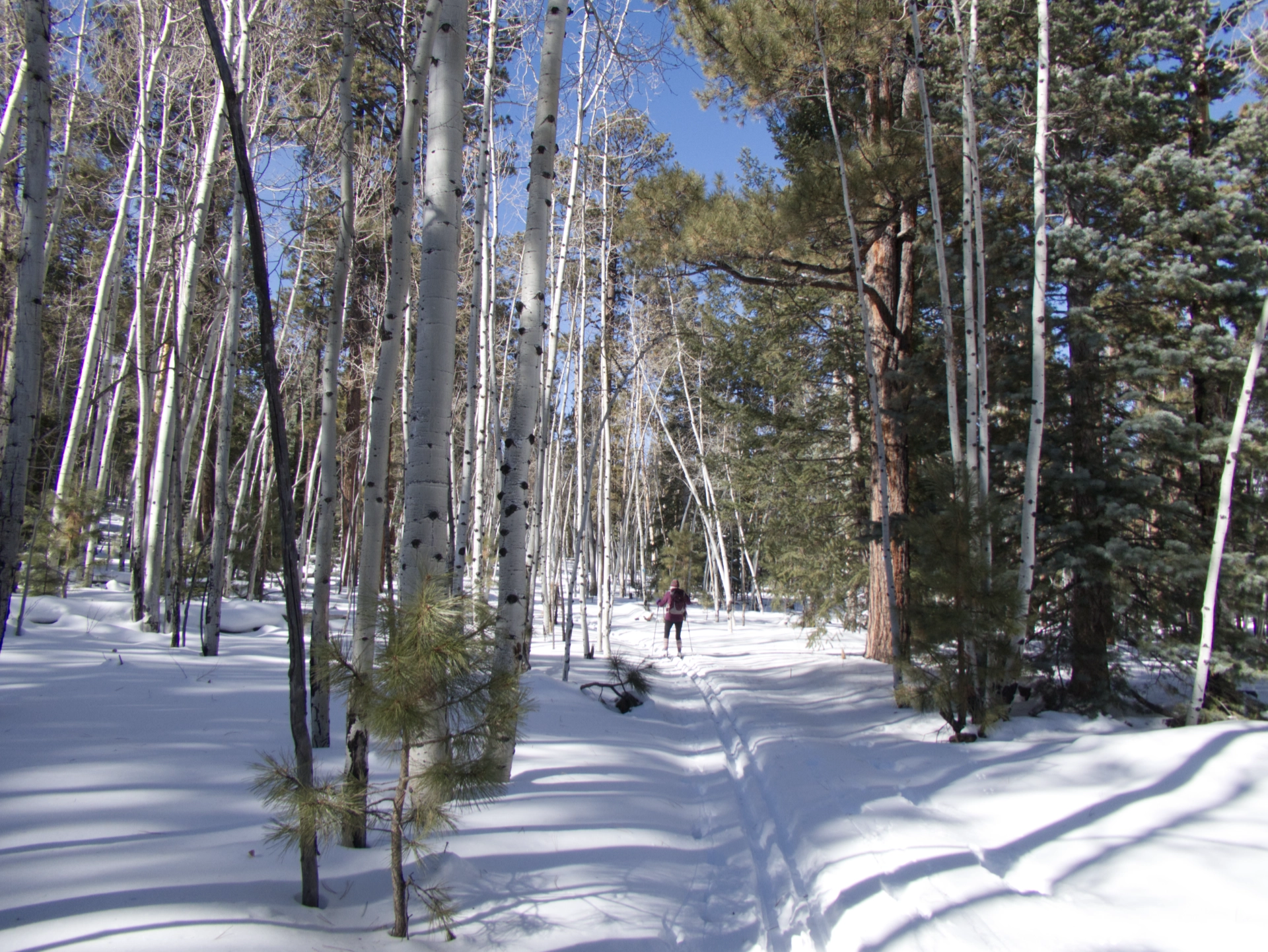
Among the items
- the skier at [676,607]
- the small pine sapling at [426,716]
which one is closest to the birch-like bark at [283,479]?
the small pine sapling at [426,716]

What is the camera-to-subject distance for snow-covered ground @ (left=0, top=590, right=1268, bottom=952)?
248 centimetres

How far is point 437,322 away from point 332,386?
4.63 ft

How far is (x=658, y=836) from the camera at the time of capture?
3863mm

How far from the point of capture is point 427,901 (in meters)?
2.51

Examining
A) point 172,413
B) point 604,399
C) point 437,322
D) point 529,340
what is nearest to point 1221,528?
point 529,340

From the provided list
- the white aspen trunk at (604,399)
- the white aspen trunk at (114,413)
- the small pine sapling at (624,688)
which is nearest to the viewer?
the small pine sapling at (624,688)

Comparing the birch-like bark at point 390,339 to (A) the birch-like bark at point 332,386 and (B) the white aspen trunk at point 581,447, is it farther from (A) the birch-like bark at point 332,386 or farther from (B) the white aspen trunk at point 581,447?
(B) the white aspen trunk at point 581,447

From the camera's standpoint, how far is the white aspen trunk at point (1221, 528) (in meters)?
5.54

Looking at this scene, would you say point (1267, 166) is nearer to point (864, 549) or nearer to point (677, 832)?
point (864, 549)

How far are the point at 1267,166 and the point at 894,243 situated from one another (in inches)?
155

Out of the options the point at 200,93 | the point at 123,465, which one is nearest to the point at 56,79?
the point at 200,93

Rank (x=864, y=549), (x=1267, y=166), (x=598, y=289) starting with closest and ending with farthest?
1. (x=1267, y=166)
2. (x=864, y=549)
3. (x=598, y=289)

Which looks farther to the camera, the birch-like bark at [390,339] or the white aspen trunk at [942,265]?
the white aspen trunk at [942,265]

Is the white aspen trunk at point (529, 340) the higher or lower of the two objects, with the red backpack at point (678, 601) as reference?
higher
